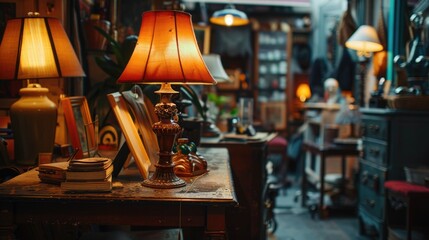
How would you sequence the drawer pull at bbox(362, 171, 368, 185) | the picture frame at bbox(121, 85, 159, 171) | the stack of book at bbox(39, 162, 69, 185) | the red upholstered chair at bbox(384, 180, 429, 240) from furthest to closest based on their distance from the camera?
the drawer pull at bbox(362, 171, 368, 185) < the red upholstered chair at bbox(384, 180, 429, 240) < the picture frame at bbox(121, 85, 159, 171) < the stack of book at bbox(39, 162, 69, 185)

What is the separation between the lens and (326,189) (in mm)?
4930

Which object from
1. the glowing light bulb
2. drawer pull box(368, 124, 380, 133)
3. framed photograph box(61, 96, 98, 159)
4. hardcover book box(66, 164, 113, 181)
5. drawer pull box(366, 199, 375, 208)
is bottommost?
drawer pull box(366, 199, 375, 208)

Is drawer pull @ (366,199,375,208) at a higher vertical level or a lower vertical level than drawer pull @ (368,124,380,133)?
lower

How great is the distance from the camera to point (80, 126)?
197 centimetres

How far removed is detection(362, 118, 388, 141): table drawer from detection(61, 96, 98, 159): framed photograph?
7.36 feet

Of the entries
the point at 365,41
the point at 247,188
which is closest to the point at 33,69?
the point at 247,188

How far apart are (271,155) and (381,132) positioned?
2938 millimetres

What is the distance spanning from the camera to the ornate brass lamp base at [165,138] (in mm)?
1620

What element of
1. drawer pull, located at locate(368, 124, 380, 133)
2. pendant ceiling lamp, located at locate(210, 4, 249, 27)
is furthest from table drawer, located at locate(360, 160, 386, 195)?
pendant ceiling lamp, located at locate(210, 4, 249, 27)

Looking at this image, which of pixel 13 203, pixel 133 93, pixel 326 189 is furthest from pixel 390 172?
pixel 13 203

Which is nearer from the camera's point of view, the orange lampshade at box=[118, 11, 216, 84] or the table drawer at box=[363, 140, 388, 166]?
the orange lampshade at box=[118, 11, 216, 84]

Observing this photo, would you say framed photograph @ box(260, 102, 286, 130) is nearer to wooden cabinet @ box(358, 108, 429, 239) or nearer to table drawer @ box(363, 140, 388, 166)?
table drawer @ box(363, 140, 388, 166)

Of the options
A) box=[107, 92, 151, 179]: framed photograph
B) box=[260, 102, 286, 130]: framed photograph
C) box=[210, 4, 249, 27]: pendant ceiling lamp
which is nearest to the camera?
box=[107, 92, 151, 179]: framed photograph

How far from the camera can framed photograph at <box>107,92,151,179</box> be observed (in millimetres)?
1717
